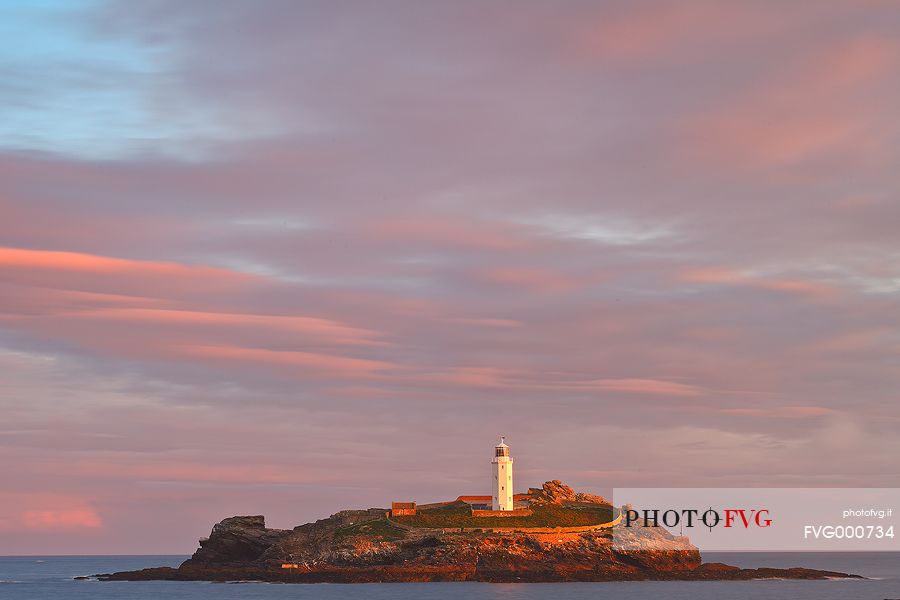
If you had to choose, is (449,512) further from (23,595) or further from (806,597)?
(23,595)

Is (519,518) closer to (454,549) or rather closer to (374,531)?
(454,549)

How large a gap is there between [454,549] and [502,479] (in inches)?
658

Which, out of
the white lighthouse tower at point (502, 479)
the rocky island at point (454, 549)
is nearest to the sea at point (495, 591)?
the rocky island at point (454, 549)

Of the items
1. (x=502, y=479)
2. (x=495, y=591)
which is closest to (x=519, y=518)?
(x=502, y=479)

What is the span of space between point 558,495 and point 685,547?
18.6 meters

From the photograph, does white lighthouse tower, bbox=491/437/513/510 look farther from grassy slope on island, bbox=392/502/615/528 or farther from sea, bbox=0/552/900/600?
sea, bbox=0/552/900/600

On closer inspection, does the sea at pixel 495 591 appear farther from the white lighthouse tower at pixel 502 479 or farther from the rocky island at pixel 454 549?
the white lighthouse tower at pixel 502 479

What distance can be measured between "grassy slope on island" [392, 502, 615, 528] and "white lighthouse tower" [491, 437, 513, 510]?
11.8 feet

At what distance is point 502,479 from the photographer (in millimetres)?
143625

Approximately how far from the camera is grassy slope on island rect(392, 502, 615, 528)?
441ft

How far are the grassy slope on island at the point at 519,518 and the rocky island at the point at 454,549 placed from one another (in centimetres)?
Result: 12

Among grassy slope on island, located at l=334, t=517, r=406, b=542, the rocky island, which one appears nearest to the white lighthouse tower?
the rocky island

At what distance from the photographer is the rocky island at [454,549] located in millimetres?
127938

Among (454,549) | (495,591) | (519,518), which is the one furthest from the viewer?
(519,518)
